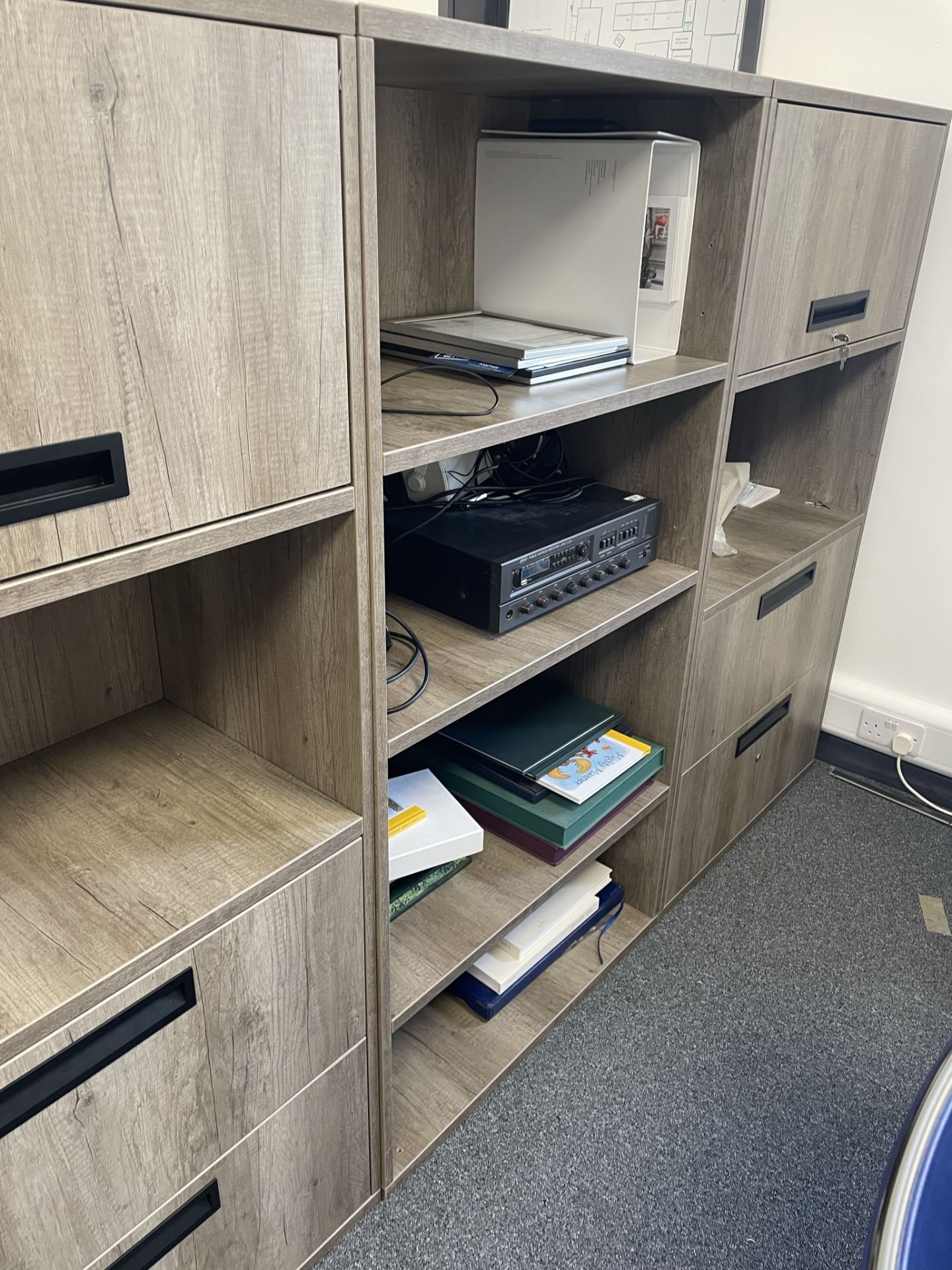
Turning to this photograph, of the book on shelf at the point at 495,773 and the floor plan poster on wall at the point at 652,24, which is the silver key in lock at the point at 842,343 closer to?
the floor plan poster on wall at the point at 652,24

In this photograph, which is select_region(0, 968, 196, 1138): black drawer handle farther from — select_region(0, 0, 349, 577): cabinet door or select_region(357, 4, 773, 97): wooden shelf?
select_region(357, 4, 773, 97): wooden shelf

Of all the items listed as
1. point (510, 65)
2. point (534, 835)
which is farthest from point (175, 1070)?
point (510, 65)

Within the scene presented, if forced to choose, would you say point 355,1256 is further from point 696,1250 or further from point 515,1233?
point 696,1250

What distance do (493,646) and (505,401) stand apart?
0.31 m

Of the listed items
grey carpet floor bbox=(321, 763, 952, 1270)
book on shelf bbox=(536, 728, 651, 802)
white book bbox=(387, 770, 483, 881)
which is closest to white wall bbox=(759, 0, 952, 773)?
grey carpet floor bbox=(321, 763, 952, 1270)

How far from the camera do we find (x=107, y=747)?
3.67 ft

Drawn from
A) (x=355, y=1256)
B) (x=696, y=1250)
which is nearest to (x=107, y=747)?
(x=355, y=1256)

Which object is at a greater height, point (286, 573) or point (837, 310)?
point (837, 310)

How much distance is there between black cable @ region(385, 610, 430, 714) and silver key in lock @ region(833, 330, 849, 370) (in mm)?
891

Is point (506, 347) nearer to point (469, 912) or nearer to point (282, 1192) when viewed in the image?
point (469, 912)

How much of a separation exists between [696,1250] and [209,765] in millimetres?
900

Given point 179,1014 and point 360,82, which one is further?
point 179,1014

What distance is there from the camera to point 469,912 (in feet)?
4.46

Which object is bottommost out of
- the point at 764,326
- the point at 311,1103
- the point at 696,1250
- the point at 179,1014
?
the point at 696,1250
